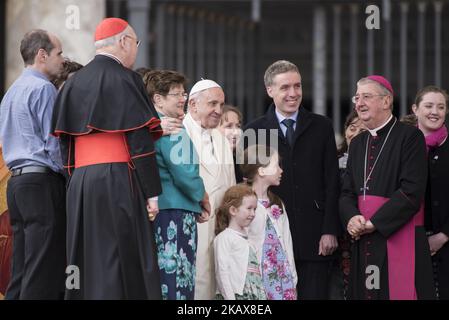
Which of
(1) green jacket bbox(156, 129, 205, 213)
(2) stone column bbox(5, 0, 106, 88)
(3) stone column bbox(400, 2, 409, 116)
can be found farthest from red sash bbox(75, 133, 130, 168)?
(3) stone column bbox(400, 2, 409, 116)

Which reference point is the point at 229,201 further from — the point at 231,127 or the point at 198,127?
the point at 231,127

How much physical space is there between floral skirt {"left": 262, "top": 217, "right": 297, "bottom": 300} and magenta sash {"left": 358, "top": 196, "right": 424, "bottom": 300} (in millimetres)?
638

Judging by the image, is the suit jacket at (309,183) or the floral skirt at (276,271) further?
the suit jacket at (309,183)

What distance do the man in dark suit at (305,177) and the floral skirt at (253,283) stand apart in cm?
49

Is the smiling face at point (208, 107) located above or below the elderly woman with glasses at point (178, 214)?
above

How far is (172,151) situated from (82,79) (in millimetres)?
701

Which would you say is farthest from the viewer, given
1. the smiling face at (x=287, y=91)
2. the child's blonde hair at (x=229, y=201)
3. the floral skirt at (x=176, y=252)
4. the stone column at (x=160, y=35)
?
the stone column at (x=160, y=35)

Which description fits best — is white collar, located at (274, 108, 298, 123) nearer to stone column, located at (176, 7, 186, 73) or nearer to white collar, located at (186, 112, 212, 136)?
white collar, located at (186, 112, 212, 136)

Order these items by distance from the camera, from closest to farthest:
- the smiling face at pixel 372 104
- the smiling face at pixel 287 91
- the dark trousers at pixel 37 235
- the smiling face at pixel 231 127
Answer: the dark trousers at pixel 37 235, the smiling face at pixel 372 104, the smiling face at pixel 287 91, the smiling face at pixel 231 127

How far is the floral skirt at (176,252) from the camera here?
752cm

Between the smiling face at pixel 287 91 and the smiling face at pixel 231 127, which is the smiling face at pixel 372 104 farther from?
the smiling face at pixel 231 127

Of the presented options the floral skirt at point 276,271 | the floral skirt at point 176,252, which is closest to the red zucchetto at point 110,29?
the floral skirt at point 176,252

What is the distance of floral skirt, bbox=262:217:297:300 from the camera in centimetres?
805

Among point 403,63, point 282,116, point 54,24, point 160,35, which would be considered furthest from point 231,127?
point 403,63
